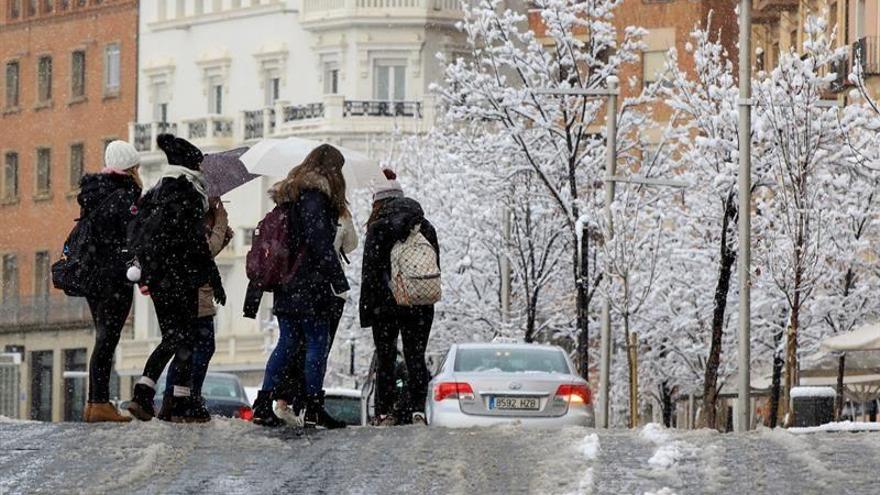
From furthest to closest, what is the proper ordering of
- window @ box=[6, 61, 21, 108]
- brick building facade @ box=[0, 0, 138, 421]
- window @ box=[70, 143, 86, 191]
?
window @ box=[6, 61, 21, 108] < window @ box=[70, 143, 86, 191] < brick building facade @ box=[0, 0, 138, 421]

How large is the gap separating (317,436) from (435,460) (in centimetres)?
276

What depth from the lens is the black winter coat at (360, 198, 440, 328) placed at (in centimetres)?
2284

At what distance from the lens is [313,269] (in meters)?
21.5

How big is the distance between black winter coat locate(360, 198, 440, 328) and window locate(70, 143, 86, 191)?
82859mm

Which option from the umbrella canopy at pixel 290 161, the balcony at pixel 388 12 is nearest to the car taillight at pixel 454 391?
the umbrella canopy at pixel 290 161

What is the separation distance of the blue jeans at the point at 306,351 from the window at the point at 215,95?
249 ft

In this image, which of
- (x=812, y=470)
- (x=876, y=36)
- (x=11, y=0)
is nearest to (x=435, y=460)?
(x=812, y=470)

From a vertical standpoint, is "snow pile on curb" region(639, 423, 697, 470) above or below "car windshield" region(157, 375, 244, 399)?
above

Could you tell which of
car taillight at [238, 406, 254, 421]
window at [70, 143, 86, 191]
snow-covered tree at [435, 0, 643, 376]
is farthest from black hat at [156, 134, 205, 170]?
window at [70, 143, 86, 191]

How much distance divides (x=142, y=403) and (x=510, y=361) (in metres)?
7.36

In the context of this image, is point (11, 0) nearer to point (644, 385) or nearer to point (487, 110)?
point (644, 385)

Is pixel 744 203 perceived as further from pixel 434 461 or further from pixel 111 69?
pixel 111 69

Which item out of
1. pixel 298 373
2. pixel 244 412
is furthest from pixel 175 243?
pixel 244 412

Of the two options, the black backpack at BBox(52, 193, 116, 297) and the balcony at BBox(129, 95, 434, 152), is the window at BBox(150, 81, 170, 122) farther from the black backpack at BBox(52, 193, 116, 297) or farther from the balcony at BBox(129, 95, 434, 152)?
the black backpack at BBox(52, 193, 116, 297)
